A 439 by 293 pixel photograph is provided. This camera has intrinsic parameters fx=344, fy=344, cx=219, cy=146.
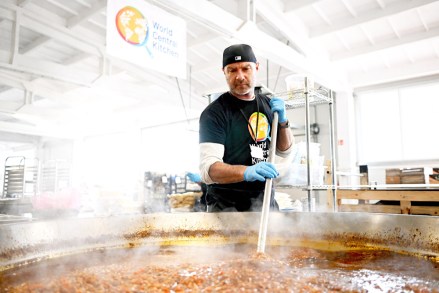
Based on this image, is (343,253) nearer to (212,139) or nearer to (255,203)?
(255,203)

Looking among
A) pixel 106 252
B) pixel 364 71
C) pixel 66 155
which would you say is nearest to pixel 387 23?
pixel 364 71

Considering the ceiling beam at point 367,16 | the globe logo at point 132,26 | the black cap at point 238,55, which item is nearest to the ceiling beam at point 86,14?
the globe logo at point 132,26

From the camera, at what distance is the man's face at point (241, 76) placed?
193cm

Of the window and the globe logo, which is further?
the window

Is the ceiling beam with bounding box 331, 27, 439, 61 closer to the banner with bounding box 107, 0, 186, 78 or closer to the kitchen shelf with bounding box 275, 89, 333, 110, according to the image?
the kitchen shelf with bounding box 275, 89, 333, 110

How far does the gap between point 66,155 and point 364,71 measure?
12.2 meters

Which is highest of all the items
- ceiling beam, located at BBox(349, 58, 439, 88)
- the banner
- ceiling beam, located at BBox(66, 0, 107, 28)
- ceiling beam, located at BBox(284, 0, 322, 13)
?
ceiling beam, located at BBox(66, 0, 107, 28)

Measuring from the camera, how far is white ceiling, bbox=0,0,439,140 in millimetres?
4781

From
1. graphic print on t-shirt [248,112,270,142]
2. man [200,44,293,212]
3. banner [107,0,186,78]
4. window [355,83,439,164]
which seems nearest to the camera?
man [200,44,293,212]

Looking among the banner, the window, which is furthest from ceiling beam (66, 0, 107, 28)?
the window

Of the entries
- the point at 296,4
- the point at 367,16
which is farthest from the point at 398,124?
the point at 296,4

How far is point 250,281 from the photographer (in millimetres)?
892

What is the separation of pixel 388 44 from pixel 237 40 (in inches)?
109

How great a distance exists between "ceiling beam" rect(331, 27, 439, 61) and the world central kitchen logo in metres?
3.64
